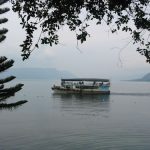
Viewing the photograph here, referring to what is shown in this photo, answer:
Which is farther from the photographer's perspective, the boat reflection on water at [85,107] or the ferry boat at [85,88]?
the ferry boat at [85,88]

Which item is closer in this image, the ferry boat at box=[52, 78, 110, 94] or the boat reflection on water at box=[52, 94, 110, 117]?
the boat reflection on water at box=[52, 94, 110, 117]

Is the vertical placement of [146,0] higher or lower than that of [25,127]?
higher

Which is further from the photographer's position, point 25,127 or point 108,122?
point 108,122

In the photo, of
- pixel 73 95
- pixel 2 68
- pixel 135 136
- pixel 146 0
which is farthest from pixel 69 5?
pixel 73 95

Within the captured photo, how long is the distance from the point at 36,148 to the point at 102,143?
5149 millimetres

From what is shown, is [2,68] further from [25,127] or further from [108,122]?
[108,122]

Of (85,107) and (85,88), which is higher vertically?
(85,88)

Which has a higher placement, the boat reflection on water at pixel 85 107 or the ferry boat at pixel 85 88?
the ferry boat at pixel 85 88

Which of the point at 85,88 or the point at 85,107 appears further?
the point at 85,88

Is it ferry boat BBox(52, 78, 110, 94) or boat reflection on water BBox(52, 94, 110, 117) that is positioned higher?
ferry boat BBox(52, 78, 110, 94)

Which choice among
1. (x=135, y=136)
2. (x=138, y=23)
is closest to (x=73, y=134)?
(x=135, y=136)

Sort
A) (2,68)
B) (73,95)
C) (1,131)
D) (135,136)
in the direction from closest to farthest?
(2,68) < (135,136) < (1,131) < (73,95)

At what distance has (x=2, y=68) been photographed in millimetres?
25766

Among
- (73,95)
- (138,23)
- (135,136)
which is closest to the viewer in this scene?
(138,23)
